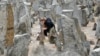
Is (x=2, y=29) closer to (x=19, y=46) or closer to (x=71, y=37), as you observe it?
(x=19, y=46)

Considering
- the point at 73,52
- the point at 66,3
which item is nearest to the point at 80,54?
the point at 73,52

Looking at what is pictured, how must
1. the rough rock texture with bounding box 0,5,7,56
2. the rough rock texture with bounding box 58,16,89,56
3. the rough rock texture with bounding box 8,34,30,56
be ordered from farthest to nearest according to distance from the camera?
the rough rock texture with bounding box 0,5,7,56 < the rough rock texture with bounding box 58,16,89,56 < the rough rock texture with bounding box 8,34,30,56

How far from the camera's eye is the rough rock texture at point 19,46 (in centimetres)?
711

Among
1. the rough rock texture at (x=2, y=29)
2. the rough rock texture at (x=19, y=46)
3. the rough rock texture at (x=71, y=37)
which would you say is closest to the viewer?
the rough rock texture at (x=19, y=46)

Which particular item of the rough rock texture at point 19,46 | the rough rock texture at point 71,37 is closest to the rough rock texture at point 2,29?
the rough rock texture at point 19,46

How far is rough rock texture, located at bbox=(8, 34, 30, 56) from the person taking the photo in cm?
711

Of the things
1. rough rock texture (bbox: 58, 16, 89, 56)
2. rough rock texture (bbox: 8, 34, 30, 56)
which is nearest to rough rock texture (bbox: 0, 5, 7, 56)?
rough rock texture (bbox: 8, 34, 30, 56)

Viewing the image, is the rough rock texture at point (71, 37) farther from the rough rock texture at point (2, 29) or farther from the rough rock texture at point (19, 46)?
the rough rock texture at point (2, 29)

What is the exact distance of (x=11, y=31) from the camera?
23.4 ft

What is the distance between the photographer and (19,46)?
23.7ft

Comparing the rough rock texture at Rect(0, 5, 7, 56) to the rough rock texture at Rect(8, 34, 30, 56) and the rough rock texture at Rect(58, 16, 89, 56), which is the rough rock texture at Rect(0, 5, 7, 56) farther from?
the rough rock texture at Rect(58, 16, 89, 56)

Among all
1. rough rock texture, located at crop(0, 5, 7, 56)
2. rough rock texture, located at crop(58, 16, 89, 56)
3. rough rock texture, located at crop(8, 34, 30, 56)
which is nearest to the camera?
rough rock texture, located at crop(8, 34, 30, 56)

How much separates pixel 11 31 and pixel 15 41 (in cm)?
25

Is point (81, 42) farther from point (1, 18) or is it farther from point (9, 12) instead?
point (1, 18)
